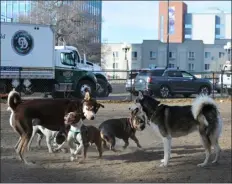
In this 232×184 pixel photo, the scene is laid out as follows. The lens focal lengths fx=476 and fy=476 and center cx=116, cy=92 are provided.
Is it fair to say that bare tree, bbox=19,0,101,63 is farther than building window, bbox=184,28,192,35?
No

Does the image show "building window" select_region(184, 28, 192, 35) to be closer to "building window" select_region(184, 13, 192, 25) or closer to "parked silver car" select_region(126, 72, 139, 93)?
"building window" select_region(184, 13, 192, 25)

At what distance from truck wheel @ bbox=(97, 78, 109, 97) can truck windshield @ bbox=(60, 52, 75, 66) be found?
2033 millimetres

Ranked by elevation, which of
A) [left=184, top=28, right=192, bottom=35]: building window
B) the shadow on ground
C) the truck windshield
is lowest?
the shadow on ground

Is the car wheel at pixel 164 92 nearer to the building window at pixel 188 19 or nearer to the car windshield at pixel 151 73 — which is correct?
the car windshield at pixel 151 73

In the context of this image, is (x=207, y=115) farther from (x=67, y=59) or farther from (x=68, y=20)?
(x=68, y=20)

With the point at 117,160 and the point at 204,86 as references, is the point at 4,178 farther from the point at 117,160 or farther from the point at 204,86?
the point at 204,86

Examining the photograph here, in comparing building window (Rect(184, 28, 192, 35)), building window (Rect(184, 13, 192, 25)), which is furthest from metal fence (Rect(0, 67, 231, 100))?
building window (Rect(184, 28, 192, 35))

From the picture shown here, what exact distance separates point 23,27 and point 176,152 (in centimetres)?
1855


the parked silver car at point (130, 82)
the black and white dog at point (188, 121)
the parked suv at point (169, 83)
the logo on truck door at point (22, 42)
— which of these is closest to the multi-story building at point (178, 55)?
the parked suv at point (169, 83)

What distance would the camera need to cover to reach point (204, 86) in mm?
28359

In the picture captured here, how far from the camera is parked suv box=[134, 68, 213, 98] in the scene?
27141 millimetres

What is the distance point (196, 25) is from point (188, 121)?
130 m

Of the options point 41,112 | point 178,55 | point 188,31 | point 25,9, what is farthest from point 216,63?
point 41,112

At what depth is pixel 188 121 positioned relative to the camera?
8750 mm
